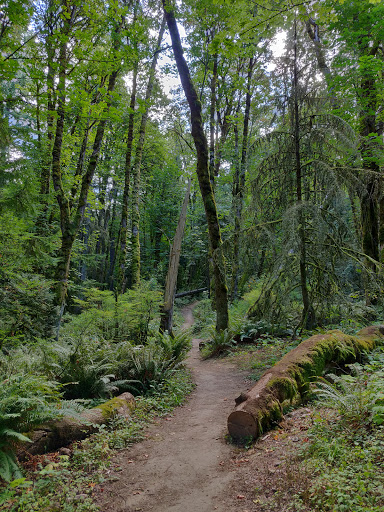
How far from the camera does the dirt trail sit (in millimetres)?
3076

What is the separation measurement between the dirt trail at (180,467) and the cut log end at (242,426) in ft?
0.63

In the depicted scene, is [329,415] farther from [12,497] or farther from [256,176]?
[256,176]

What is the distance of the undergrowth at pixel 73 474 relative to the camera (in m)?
2.75

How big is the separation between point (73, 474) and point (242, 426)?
2174mm

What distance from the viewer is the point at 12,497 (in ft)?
8.89

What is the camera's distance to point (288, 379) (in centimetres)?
457

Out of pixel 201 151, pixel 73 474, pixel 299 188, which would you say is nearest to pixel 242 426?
pixel 73 474

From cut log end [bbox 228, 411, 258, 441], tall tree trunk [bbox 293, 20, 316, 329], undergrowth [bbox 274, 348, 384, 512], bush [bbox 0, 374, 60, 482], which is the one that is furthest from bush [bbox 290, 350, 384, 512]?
tall tree trunk [bbox 293, 20, 316, 329]

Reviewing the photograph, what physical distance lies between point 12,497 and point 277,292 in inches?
235

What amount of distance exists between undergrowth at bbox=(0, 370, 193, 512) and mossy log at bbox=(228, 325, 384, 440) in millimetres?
1692

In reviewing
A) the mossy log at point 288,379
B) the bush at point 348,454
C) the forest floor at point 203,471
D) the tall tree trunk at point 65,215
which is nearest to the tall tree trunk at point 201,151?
the tall tree trunk at point 65,215

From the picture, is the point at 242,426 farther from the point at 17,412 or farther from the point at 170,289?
the point at 170,289

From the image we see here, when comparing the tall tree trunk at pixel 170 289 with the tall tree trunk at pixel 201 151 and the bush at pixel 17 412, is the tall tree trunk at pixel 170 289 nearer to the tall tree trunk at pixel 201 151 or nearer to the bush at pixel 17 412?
the tall tree trunk at pixel 201 151

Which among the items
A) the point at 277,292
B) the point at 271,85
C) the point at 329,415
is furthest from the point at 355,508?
the point at 271,85
